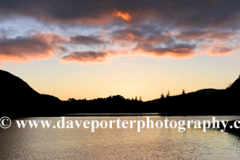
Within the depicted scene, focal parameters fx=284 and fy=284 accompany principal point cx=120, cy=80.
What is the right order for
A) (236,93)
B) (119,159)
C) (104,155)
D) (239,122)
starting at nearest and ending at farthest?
(119,159)
(104,155)
(239,122)
(236,93)

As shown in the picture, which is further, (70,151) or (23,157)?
(70,151)

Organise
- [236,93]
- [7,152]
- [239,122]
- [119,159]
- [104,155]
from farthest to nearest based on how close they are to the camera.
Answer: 1. [236,93]
2. [239,122]
3. [7,152]
4. [104,155]
5. [119,159]

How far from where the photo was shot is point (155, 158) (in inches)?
2039

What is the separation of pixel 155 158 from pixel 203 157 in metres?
8.81

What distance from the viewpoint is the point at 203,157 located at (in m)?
52.0

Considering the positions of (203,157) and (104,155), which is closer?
(203,157)

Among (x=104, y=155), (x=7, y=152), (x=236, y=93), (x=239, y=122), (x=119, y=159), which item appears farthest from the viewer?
(x=236, y=93)

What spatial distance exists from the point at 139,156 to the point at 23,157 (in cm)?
2197

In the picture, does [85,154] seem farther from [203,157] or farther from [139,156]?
[203,157]

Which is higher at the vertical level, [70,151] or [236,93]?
[236,93]

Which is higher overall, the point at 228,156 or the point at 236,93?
the point at 236,93

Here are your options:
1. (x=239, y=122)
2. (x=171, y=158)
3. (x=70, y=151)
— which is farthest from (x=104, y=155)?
(x=239, y=122)

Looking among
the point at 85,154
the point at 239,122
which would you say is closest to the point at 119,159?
the point at 85,154

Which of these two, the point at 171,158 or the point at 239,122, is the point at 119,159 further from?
the point at 239,122
